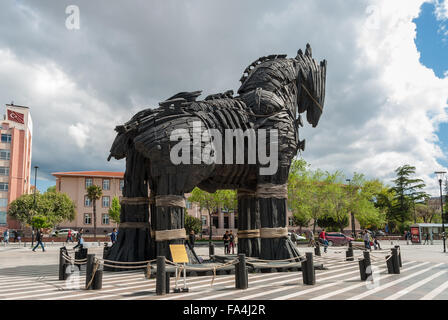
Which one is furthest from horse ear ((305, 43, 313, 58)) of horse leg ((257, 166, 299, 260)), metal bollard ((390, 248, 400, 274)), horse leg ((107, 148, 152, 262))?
metal bollard ((390, 248, 400, 274))

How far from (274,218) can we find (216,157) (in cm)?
248

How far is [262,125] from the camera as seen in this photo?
10.8 meters

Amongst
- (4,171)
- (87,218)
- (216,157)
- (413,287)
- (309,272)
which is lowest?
(413,287)

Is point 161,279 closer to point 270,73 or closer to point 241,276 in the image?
point 241,276

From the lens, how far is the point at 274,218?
34.2 feet

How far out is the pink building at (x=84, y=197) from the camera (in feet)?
186

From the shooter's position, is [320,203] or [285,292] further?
[320,203]

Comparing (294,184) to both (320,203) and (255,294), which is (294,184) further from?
(255,294)

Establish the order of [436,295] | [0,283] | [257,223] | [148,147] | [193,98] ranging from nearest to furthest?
[436,295]
[0,283]
[148,147]
[193,98]
[257,223]

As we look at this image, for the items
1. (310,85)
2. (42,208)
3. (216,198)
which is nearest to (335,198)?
(216,198)

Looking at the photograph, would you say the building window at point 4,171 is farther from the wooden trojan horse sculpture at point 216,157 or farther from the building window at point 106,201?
the wooden trojan horse sculpture at point 216,157

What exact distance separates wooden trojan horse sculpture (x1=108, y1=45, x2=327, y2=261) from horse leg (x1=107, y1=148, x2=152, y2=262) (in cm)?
3

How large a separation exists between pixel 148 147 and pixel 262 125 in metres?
3.53
